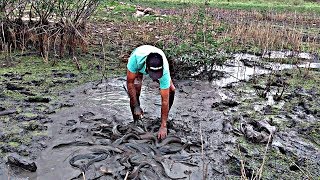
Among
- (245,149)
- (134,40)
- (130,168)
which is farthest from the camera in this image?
(134,40)

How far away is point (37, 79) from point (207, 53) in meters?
3.84

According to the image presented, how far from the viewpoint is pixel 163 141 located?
203 inches

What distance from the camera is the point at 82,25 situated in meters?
9.77

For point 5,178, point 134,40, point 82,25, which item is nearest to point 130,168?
point 5,178

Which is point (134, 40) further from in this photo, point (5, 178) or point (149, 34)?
point (5, 178)

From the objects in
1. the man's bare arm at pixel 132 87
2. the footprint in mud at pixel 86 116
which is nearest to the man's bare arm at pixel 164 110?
the man's bare arm at pixel 132 87

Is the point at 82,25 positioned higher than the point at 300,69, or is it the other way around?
the point at 82,25

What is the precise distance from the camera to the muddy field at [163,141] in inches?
180

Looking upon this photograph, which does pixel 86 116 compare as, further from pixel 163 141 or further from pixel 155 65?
pixel 155 65

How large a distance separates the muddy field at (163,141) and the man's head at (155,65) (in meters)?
0.84

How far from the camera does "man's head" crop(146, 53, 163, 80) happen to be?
4.43 m

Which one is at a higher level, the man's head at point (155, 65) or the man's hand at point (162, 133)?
the man's head at point (155, 65)

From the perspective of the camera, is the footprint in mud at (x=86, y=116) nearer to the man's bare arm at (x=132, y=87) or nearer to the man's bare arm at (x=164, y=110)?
the man's bare arm at (x=132, y=87)

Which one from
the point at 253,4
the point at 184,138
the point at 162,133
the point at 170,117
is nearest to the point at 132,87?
the point at 162,133
